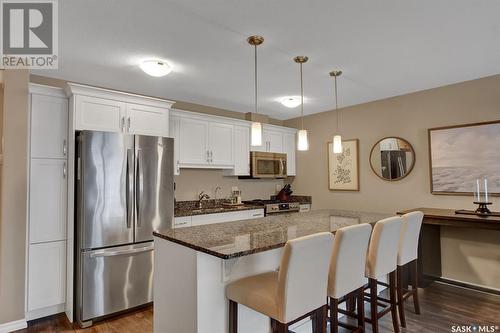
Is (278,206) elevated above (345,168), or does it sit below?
below

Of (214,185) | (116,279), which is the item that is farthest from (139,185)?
(214,185)

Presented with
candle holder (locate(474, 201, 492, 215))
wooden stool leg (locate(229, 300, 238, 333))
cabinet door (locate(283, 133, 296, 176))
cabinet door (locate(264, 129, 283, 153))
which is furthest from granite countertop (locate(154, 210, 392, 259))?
cabinet door (locate(283, 133, 296, 176))

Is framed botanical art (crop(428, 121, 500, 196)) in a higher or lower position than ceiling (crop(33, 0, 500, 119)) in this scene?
lower

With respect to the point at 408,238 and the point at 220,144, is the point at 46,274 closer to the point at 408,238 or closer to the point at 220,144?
the point at 220,144

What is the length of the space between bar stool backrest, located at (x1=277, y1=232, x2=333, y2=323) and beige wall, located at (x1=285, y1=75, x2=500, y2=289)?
2.84 m

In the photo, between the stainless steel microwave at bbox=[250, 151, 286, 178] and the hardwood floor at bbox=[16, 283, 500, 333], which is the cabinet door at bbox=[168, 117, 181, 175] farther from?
the hardwood floor at bbox=[16, 283, 500, 333]

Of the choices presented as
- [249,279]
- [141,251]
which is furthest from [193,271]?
[141,251]

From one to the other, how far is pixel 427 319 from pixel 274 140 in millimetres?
3402

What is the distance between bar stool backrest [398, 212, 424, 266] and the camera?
2.57 m

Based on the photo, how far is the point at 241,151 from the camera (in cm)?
475

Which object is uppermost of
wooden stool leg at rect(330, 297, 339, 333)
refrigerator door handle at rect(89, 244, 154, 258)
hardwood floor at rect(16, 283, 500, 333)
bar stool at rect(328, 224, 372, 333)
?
bar stool at rect(328, 224, 372, 333)

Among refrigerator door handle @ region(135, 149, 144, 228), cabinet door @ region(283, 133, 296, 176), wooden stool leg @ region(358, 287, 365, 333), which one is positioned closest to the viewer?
wooden stool leg @ region(358, 287, 365, 333)

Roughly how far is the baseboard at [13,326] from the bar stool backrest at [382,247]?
124 inches

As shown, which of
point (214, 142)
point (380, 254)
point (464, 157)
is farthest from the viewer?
point (214, 142)
